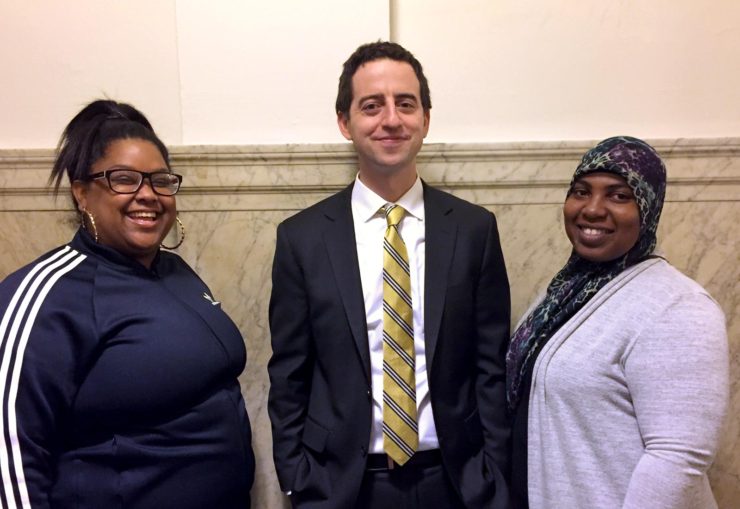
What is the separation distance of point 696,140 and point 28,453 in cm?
218

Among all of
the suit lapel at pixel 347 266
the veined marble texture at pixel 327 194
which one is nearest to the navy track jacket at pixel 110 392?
the suit lapel at pixel 347 266

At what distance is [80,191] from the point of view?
126 centimetres

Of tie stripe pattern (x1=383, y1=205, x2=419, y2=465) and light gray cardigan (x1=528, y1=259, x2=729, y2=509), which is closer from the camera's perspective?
light gray cardigan (x1=528, y1=259, x2=729, y2=509)

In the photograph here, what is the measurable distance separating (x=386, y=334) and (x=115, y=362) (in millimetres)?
681

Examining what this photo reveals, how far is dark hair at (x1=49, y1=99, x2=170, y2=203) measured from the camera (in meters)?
1.25

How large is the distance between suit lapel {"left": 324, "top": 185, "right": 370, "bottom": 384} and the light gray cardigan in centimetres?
48

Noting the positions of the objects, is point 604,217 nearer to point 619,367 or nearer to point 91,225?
point 619,367

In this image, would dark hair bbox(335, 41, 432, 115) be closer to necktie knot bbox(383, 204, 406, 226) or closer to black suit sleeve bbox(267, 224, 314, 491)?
necktie knot bbox(383, 204, 406, 226)

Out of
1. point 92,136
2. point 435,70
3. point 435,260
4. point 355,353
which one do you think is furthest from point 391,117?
point 92,136

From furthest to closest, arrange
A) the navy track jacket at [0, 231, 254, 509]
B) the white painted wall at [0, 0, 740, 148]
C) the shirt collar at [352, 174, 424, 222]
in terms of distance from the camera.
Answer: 1. the white painted wall at [0, 0, 740, 148]
2. the shirt collar at [352, 174, 424, 222]
3. the navy track jacket at [0, 231, 254, 509]

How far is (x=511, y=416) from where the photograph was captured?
1.47 meters

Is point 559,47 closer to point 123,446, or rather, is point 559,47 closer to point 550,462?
point 550,462

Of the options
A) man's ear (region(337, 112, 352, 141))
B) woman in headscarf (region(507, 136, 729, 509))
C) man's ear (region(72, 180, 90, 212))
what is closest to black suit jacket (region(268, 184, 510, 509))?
woman in headscarf (region(507, 136, 729, 509))

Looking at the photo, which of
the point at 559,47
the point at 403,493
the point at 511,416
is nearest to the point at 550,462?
the point at 511,416
